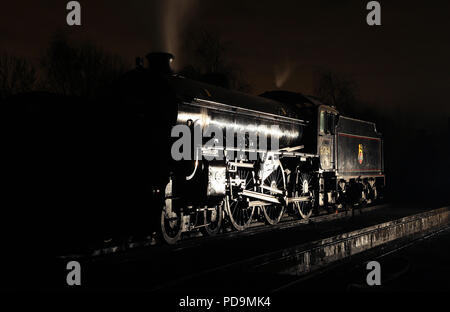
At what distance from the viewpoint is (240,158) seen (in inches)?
384

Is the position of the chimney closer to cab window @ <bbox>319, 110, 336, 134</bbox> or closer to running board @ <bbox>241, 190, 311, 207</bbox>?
running board @ <bbox>241, 190, 311, 207</bbox>

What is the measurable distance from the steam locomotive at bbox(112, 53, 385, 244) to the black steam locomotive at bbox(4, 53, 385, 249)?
0.08ft

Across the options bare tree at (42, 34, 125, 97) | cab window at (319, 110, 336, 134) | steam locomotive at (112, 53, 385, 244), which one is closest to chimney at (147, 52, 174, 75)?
steam locomotive at (112, 53, 385, 244)


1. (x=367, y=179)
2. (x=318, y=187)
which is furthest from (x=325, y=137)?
(x=367, y=179)

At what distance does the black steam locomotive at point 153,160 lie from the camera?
6258mm

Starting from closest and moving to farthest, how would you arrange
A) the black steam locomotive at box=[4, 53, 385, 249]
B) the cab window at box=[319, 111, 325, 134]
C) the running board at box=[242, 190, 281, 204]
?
the black steam locomotive at box=[4, 53, 385, 249], the running board at box=[242, 190, 281, 204], the cab window at box=[319, 111, 325, 134]

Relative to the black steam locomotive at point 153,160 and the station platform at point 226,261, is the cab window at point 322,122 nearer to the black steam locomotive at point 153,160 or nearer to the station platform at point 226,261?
the black steam locomotive at point 153,160

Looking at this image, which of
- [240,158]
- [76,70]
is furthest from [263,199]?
[76,70]

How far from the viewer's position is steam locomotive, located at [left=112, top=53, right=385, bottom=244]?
7.87 metres

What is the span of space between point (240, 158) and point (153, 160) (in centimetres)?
267

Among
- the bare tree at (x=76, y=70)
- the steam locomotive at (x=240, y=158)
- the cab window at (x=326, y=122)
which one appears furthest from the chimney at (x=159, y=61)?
the bare tree at (x=76, y=70)

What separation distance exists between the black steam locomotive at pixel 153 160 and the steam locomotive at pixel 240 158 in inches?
1.0
